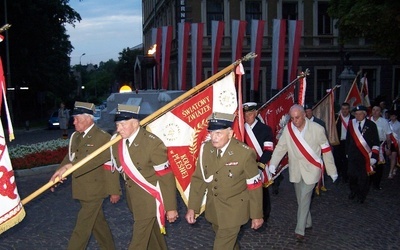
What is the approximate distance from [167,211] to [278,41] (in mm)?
19374

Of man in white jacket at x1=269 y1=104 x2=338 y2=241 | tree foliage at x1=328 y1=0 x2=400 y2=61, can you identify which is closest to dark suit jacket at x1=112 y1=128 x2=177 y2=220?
man in white jacket at x1=269 y1=104 x2=338 y2=241

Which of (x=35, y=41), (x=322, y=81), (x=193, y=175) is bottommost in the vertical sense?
(x=322, y=81)

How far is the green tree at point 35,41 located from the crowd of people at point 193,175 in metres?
29.7

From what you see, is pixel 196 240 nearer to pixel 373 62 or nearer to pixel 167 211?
pixel 167 211

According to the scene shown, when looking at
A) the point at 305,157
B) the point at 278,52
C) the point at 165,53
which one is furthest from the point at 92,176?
the point at 278,52

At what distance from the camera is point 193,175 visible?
538 centimetres

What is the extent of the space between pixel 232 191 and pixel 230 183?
8 centimetres

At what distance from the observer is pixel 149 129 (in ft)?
20.2

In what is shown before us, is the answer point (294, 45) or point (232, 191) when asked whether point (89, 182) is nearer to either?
point (232, 191)

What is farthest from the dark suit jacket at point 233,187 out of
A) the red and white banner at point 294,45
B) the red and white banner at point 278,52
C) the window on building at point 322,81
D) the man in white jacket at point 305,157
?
the window on building at point 322,81

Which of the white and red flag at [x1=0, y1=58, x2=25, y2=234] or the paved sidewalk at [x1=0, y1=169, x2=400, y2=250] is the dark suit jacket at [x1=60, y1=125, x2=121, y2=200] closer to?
the paved sidewalk at [x1=0, y1=169, x2=400, y2=250]

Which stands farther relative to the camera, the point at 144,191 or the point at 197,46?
the point at 197,46

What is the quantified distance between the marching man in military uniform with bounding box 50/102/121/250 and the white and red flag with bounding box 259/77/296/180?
3.83m

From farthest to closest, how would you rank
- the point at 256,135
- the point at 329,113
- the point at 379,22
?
the point at 379,22, the point at 329,113, the point at 256,135
